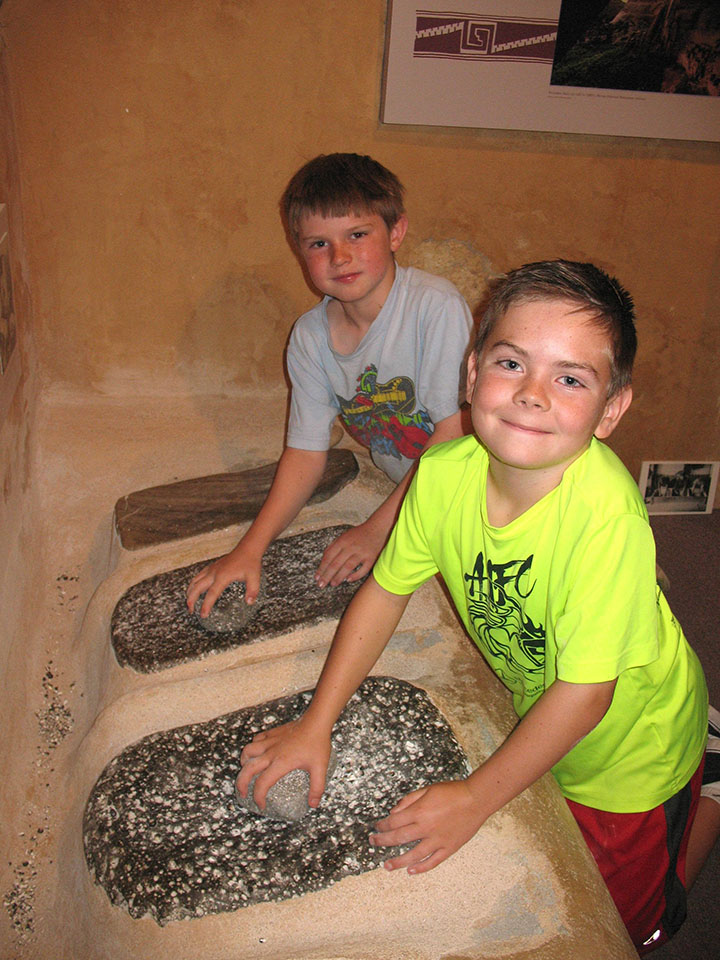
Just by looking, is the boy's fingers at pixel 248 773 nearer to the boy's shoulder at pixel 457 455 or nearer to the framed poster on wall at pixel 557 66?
the boy's shoulder at pixel 457 455

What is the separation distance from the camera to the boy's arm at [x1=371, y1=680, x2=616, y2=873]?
0.94 meters

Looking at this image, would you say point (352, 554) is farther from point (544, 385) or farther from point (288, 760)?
point (544, 385)

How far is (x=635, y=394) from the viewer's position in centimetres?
248

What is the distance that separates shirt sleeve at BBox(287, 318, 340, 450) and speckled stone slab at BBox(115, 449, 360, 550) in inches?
7.4

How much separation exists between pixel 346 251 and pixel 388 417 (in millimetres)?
399

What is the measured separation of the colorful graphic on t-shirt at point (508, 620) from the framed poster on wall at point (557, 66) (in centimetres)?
138

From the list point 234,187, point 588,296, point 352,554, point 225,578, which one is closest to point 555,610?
point 588,296

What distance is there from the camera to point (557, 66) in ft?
6.37

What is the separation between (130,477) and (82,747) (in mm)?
825

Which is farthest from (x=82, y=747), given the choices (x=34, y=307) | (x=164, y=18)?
(x=164, y=18)

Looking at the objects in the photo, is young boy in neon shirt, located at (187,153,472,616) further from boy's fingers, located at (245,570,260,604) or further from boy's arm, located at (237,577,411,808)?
boy's arm, located at (237,577,411,808)

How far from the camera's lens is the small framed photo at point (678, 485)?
2.54 m

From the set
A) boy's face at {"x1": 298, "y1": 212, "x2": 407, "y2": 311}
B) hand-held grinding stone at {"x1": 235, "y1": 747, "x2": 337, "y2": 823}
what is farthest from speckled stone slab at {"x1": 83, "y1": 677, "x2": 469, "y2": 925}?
boy's face at {"x1": 298, "y1": 212, "x2": 407, "y2": 311}

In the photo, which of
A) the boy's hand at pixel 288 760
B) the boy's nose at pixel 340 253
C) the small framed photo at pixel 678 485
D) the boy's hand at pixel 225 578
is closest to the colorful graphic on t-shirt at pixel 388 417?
the boy's nose at pixel 340 253
